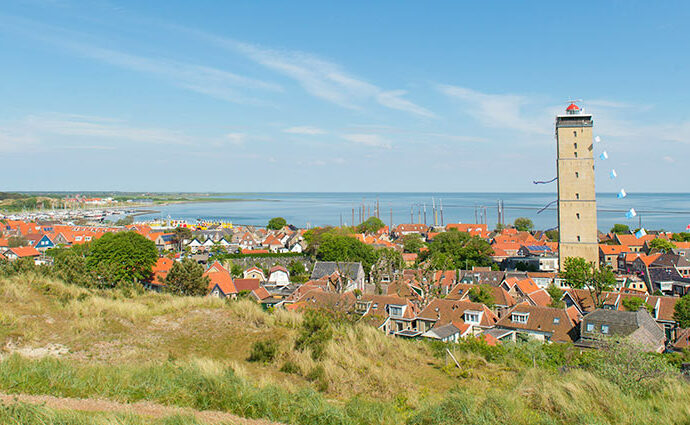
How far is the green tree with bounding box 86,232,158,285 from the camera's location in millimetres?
31875

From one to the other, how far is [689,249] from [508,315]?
33.5m

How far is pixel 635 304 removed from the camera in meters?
25.2

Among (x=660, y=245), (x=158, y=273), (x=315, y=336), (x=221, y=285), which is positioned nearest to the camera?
(x=315, y=336)

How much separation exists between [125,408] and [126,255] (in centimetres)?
3005

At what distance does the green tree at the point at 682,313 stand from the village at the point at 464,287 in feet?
1.20

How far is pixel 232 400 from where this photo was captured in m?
5.73

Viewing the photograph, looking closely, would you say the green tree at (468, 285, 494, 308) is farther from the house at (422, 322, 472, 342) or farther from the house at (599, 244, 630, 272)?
the house at (599, 244, 630, 272)

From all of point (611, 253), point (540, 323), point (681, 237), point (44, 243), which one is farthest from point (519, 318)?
point (44, 243)

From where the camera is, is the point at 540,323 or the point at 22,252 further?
the point at 22,252

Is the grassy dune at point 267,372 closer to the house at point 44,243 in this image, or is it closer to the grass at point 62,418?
the grass at point 62,418

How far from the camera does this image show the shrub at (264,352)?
8711 mm

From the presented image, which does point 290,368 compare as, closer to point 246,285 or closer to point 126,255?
point 246,285

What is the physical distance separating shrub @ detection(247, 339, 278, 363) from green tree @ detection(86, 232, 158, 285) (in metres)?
25.5

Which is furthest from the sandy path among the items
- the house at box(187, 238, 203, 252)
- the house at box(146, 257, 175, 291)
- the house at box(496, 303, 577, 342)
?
the house at box(187, 238, 203, 252)
